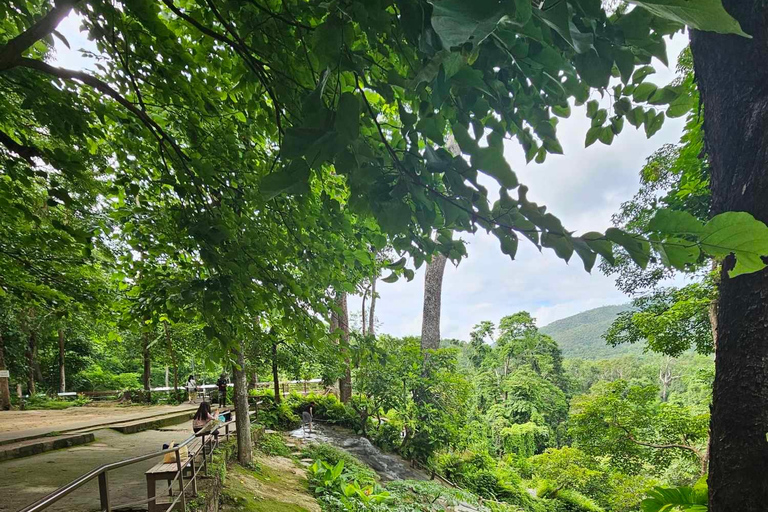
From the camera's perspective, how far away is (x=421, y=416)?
10.2 metres

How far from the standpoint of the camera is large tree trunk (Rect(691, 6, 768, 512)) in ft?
5.82

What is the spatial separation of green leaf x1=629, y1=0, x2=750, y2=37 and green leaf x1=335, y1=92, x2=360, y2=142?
49cm

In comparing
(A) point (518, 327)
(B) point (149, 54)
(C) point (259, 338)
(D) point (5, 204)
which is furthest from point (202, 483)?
(A) point (518, 327)

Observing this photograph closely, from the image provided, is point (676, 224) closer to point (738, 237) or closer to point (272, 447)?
point (738, 237)

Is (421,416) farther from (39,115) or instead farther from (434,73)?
(434,73)

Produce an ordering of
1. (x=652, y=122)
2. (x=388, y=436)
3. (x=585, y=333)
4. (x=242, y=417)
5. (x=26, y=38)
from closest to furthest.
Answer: (x=652, y=122) → (x=26, y=38) → (x=242, y=417) → (x=388, y=436) → (x=585, y=333)

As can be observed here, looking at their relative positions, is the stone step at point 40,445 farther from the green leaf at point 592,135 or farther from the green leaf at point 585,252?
the green leaf at point 592,135

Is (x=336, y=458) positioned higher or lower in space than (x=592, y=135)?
lower

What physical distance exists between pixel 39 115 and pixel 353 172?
314 centimetres

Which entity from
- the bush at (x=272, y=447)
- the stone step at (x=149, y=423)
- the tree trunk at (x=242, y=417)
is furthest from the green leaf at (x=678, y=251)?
the stone step at (x=149, y=423)

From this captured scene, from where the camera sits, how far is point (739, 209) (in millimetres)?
1820

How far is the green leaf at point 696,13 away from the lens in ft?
1.62

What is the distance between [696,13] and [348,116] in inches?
22.5

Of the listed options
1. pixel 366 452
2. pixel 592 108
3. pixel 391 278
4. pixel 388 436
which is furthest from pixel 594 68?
pixel 388 436
